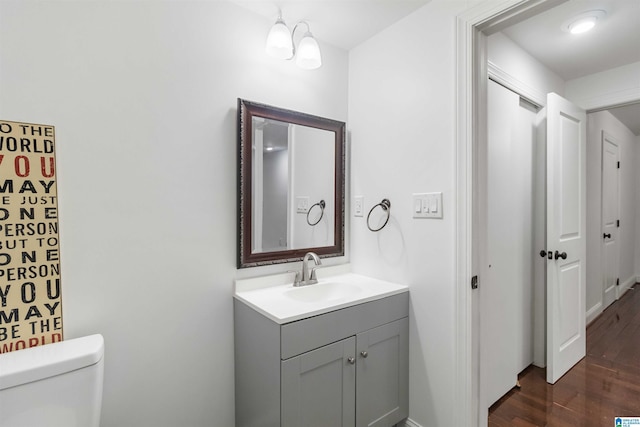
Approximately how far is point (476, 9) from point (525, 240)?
1583 mm

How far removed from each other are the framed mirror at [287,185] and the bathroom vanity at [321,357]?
10.4 inches

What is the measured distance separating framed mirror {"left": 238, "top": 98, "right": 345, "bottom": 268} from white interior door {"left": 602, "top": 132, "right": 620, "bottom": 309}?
3414mm

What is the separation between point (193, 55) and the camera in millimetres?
1451

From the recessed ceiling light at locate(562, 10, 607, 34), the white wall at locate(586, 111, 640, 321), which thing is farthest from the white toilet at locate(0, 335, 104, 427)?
the white wall at locate(586, 111, 640, 321)

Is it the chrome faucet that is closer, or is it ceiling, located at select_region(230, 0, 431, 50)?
ceiling, located at select_region(230, 0, 431, 50)

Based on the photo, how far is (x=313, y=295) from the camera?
5.68 feet

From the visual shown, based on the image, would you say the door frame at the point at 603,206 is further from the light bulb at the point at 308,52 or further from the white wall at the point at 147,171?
the white wall at the point at 147,171

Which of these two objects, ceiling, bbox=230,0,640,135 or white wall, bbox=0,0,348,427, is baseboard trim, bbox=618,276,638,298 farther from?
white wall, bbox=0,0,348,427

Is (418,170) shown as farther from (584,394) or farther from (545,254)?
(584,394)

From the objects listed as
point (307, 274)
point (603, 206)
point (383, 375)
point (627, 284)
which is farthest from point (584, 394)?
point (627, 284)

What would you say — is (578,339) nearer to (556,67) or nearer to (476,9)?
(556,67)

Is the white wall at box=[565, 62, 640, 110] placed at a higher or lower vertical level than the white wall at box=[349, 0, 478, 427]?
higher

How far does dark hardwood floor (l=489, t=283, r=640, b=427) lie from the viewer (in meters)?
1.76

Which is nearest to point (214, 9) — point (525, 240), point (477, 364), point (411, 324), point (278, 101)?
point (278, 101)
